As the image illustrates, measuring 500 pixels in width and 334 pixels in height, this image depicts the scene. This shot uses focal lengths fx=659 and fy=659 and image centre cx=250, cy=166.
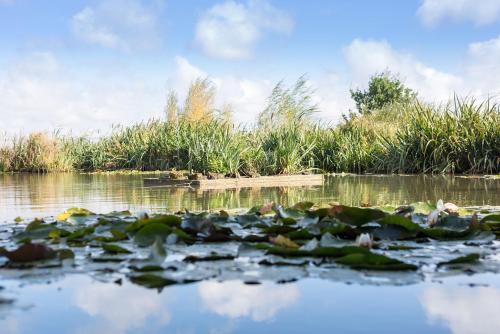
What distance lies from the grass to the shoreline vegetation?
21 millimetres

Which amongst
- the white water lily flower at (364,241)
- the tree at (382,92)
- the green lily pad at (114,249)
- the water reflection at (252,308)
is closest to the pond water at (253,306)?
the water reflection at (252,308)

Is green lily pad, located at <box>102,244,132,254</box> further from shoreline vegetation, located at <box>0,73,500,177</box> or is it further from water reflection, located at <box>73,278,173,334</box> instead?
shoreline vegetation, located at <box>0,73,500,177</box>

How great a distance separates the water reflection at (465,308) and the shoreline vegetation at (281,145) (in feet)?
29.6

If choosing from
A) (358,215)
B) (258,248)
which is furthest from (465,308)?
(358,215)

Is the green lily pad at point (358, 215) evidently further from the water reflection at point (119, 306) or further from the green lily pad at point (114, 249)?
the water reflection at point (119, 306)

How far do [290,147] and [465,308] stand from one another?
32.7 feet

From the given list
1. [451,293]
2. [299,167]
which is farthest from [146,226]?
[299,167]

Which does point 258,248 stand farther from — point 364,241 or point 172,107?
point 172,107

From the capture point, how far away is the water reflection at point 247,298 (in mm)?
2223

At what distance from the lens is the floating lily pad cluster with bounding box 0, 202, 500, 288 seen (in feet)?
8.77

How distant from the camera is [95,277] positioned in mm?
2641

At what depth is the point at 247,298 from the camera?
2.39 metres

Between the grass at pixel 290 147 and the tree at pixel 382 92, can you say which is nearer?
the grass at pixel 290 147

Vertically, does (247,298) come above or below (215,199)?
below
